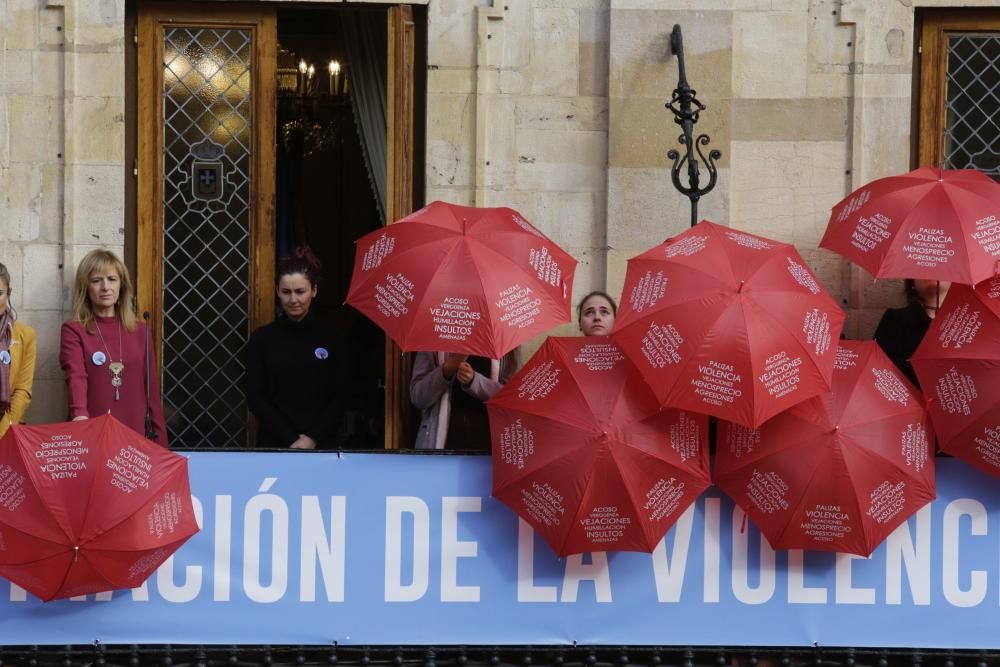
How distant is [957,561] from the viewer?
9305 mm

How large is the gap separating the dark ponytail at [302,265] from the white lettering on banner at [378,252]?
0.94 m

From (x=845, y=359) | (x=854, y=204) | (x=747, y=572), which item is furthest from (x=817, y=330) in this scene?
(x=747, y=572)

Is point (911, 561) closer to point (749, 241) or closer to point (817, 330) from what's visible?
point (817, 330)

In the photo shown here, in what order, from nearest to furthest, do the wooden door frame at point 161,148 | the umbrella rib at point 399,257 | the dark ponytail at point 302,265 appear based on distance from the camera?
1. the umbrella rib at point 399,257
2. the dark ponytail at point 302,265
3. the wooden door frame at point 161,148

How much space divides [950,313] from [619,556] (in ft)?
7.45

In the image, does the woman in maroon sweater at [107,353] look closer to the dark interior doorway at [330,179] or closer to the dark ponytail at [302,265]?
the dark ponytail at [302,265]

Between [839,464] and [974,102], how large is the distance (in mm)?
3501

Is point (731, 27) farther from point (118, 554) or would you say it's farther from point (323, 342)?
point (118, 554)

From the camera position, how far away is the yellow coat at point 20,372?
10.0 meters

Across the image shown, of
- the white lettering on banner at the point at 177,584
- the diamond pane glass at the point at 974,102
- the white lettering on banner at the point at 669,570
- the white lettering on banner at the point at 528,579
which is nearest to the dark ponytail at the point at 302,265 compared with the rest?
the white lettering on banner at the point at 177,584

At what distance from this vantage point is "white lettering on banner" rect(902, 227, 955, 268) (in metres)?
9.25

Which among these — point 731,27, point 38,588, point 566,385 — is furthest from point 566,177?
point 38,588

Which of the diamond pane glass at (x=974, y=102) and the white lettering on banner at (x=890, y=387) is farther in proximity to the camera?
the diamond pane glass at (x=974, y=102)

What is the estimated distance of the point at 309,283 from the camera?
10.4 meters
